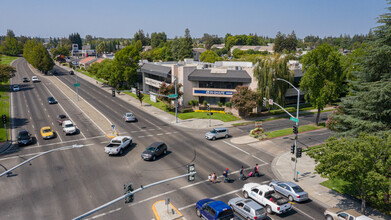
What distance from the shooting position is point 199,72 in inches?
2339

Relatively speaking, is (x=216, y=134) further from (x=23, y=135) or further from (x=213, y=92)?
(x=23, y=135)

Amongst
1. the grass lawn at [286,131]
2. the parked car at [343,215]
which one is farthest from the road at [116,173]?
the grass lawn at [286,131]

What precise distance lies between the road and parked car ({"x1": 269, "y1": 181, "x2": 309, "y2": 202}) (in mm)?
684

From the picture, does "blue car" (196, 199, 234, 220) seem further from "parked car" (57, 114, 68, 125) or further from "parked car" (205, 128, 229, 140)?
"parked car" (57, 114, 68, 125)

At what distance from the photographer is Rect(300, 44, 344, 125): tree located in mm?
44250

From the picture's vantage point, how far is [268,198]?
22.3 m

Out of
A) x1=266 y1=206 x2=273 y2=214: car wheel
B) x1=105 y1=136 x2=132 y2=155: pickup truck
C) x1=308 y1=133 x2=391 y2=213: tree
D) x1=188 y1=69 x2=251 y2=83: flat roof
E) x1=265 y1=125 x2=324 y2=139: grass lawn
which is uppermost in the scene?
x1=188 y1=69 x2=251 y2=83: flat roof

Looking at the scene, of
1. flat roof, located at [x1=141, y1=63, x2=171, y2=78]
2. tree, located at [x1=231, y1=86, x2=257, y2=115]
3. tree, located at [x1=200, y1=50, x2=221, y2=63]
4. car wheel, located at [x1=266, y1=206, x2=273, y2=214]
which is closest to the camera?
car wheel, located at [x1=266, y1=206, x2=273, y2=214]

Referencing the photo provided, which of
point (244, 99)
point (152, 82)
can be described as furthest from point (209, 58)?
point (244, 99)

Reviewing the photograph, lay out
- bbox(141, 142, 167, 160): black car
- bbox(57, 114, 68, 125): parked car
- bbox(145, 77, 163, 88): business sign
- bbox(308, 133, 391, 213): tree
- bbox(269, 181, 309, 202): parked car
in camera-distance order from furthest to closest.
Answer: bbox(145, 77, 163, 88): business sign, bbox(57, 114, 68, 125): parked car, bbox(141, 142, 167, 160): black car, bbox(269, 181, 309, 202): parked car, bbox(308, 133, 391, 213): tree

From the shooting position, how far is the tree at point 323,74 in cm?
4425

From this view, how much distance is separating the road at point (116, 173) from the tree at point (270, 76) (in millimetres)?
11920

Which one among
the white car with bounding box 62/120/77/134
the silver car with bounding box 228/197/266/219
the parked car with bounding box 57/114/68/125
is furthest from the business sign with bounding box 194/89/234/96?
the silver car with bounding box 228/197/266/219

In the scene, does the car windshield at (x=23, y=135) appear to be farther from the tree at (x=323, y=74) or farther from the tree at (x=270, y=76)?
the tree at (x=323, y=74)
